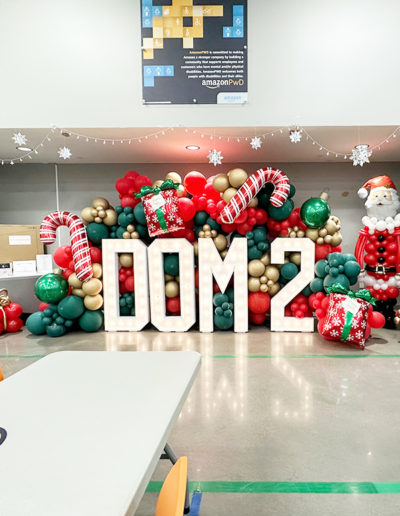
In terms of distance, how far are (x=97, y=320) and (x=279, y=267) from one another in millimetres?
2293

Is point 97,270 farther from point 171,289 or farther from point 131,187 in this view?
point 131,187

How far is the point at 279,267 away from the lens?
4.31 metres

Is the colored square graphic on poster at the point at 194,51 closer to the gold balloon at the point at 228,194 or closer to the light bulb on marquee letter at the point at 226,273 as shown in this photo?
the gold balloon at the point at 228,194

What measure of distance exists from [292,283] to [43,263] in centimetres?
334

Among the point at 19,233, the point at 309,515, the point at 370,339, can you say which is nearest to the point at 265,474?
the point at 309,515

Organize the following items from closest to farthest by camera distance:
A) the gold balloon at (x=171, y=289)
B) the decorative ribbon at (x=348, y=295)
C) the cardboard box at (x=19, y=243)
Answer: the decorative ribbon at (x=348, y=295), the gold balloon at (x=171, y=289), the cardboard box at (x=19, y=243)

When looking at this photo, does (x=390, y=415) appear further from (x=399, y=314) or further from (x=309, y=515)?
(x=399, y=314)

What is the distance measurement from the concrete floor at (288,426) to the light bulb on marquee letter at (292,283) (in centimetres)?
36

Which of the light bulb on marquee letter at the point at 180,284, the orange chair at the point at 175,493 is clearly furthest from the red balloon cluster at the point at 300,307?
the orange chair at the point at 175,493

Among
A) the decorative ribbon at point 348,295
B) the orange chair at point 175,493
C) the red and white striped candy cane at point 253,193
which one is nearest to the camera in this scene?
the orange chair at point 175,493

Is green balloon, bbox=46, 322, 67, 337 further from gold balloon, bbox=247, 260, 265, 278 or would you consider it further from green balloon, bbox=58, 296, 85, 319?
gold balloon, bbox=247, 260, 265, 278

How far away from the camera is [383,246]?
421cm

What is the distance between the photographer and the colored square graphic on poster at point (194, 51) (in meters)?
3.57

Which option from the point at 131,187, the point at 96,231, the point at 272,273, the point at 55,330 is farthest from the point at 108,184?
the point at 272,273
